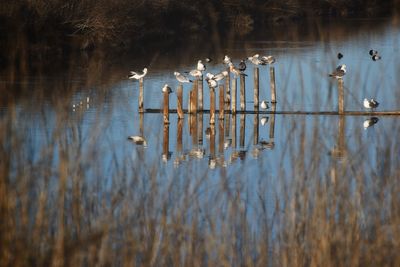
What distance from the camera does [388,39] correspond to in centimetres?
3008

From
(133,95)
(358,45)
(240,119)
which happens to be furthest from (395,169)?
(358,45)

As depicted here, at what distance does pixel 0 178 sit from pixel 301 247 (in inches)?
69.5

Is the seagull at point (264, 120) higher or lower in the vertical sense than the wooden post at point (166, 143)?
higher

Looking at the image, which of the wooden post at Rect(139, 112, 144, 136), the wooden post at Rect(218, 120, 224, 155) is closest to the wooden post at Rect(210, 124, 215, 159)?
the wooden post at Rect(218, 120, 224, 155)

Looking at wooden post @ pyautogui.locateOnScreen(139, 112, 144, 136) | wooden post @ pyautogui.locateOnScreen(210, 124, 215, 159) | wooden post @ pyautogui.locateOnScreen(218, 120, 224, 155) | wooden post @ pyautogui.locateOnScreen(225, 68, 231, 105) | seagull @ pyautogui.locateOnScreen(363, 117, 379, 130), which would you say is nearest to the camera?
wooden post @ pyautogui.locateOnScreen(210, 124, 215, 159)

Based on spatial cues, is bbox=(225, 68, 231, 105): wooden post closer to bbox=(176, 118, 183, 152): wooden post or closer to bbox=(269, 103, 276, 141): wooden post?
bbox=(269, 103, 276, 141): wooden post

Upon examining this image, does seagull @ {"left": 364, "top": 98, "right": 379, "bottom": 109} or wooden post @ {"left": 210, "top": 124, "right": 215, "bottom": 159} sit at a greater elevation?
seagull @ {"left": 364, "top": 98, "right": 379, "bottom": 109}

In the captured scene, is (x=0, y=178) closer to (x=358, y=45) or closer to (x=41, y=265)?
(x=41, y=265)

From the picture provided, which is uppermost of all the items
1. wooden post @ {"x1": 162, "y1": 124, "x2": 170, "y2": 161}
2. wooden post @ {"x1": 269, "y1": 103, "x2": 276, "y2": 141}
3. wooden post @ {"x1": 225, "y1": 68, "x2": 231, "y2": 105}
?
wooden post @ {"x1": 225, "y1": 68, "x2": 231, "y2": 105}

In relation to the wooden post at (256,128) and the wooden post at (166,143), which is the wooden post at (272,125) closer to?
the wooden post at (256,128)

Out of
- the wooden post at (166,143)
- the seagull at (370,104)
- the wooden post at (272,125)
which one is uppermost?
the seagull at (370,104)

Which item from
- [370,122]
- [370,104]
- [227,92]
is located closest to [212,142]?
[370,122]

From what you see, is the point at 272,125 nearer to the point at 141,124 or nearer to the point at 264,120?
the point at 264,120

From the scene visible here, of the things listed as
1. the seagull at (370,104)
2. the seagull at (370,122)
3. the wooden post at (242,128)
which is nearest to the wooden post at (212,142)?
the wooden post at (242,128)
